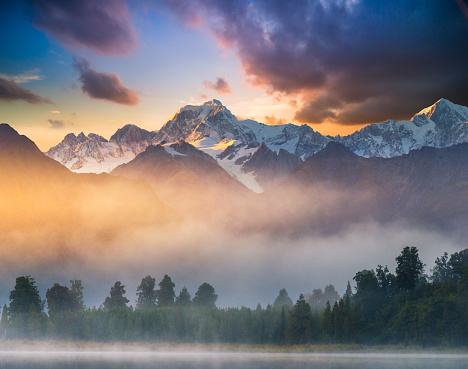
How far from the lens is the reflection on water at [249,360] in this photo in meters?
123

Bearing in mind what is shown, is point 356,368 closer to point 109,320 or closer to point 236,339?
point 236,339

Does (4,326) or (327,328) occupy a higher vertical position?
(4,326)

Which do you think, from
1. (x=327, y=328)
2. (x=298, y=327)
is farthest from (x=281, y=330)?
(x=327, y=328)

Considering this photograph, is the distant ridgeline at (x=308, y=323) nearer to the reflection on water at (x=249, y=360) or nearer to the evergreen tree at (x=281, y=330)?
the evergreen tree at (x=281, y=330)

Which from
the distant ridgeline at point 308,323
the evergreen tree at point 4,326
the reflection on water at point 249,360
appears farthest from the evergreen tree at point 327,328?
the evergreen tree at point 4,326

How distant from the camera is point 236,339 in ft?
632

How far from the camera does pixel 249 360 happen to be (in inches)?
5817

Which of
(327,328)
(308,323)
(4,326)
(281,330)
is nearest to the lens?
(327,328)

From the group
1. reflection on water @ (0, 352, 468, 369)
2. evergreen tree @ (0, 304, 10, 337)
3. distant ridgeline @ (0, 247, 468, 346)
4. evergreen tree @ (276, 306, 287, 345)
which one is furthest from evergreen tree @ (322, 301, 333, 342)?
evergreen tree @ (0, 304, 10, 337)

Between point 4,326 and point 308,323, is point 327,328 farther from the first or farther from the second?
point 4,326

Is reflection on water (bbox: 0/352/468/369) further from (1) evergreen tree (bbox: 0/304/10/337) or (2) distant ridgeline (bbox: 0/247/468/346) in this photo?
(1) evergreen tree (bbox: 0/304/10/337)

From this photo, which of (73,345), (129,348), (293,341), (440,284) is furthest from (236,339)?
(440,284)

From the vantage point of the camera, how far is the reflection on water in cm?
12281

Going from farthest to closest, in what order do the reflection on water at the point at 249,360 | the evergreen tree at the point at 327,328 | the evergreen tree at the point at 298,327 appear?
the evergreen tree at the point at 298,327, the evergreen tree at the point at 327,328, the reflection on water at the point at 249,360
